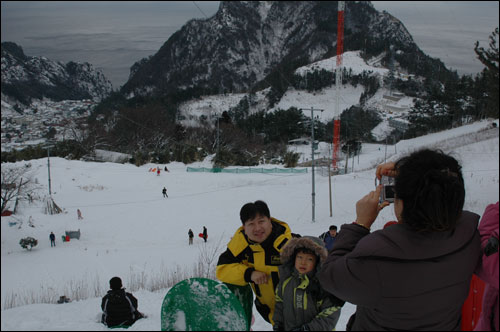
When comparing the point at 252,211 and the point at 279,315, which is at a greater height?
the point at 252,211

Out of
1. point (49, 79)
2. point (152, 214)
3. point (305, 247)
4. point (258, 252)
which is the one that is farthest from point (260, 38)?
point (305, 247)

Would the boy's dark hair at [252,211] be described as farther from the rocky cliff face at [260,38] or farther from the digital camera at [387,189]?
the rocky cliff face at [260,38]

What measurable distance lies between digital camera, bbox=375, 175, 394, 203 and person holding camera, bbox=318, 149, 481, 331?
0.10 meters

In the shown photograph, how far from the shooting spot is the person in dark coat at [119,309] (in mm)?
1682

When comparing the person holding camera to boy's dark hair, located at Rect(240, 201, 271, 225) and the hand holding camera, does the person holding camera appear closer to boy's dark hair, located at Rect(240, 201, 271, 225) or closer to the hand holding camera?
the hand holding camera

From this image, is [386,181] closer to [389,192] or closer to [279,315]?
[389,192]

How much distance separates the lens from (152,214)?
952 cm

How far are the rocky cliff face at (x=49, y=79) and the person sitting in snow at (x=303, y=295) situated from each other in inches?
51.4

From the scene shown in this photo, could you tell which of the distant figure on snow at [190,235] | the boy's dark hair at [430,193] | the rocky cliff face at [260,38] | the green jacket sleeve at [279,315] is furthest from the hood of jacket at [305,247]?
the rocky cliff face at [260,38]

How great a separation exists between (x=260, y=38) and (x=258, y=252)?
104 meters

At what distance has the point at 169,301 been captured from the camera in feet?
3.79

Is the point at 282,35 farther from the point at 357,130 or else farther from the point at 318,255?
the point at 318,255

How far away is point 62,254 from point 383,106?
40.2 metres

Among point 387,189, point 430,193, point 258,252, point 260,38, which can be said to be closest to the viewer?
point 430,193
